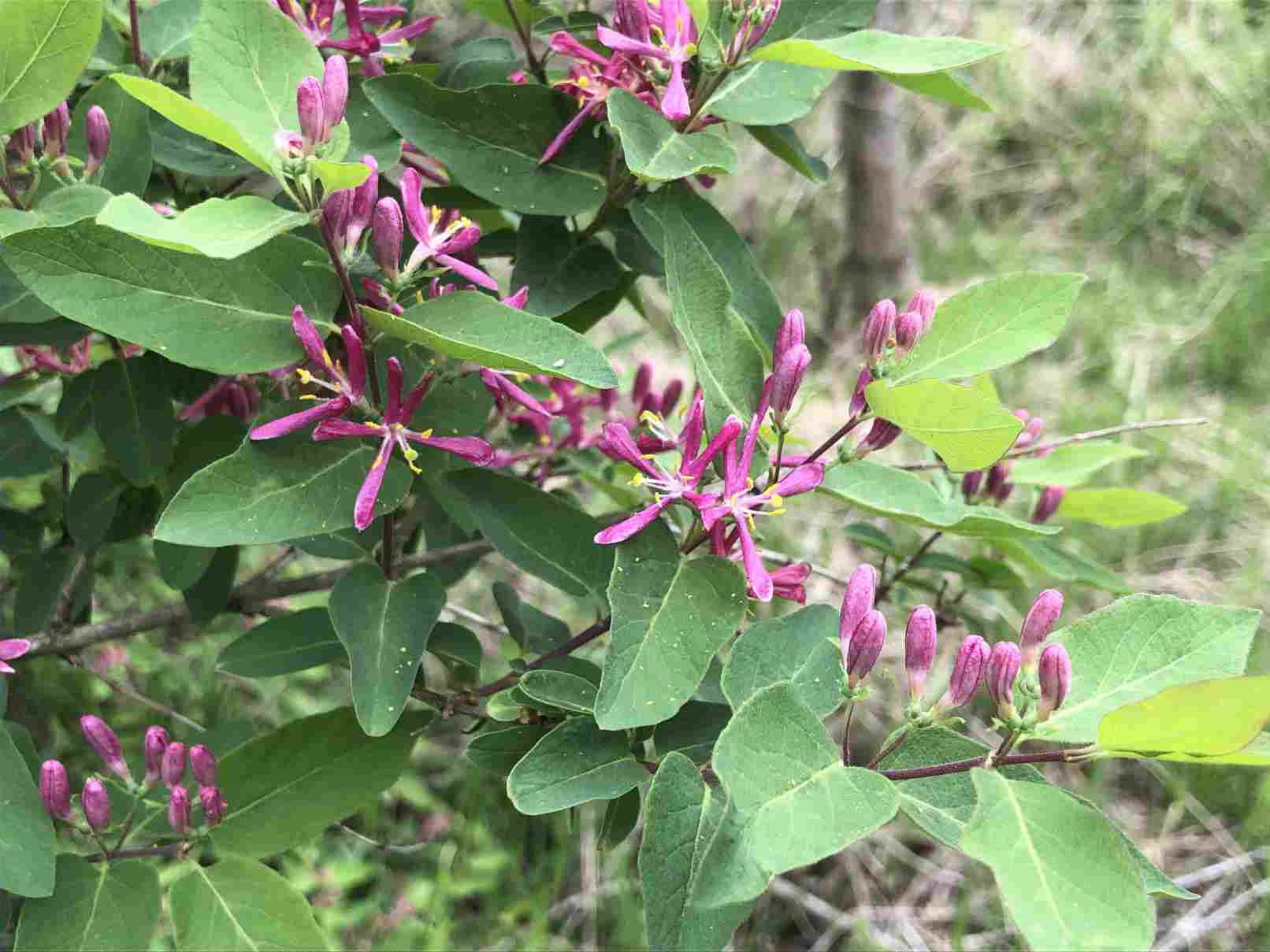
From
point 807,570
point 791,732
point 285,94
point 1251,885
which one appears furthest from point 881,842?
point 285,94

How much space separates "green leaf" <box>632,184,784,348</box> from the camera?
0.88 meters

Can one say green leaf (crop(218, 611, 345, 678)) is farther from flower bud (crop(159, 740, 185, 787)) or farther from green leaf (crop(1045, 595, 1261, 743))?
green leaf (crop(1045, 595, 1261, 743))

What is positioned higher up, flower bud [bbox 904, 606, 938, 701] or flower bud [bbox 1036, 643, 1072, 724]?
flower bud [bbox 1036, 643, 1072, 724]

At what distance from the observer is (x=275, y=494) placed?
79 cm

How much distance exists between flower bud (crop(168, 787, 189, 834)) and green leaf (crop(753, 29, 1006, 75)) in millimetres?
715

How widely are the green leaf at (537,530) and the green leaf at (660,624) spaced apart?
0.12 m

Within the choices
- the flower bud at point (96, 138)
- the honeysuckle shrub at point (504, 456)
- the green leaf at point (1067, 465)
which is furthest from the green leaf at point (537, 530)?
the green leaf at point (1067, 465)

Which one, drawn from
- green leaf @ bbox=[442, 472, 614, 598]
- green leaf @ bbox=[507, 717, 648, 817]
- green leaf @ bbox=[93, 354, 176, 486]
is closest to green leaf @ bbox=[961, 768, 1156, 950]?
green leaf @ bbox=[507, 717, 648, 817]

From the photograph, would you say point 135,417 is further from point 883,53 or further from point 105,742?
point 883,53

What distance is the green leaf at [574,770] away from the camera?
74 centimetres

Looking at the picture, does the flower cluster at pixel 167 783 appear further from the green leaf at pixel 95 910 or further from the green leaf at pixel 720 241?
the green leaf at pixel 720 241

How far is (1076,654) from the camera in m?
0.72

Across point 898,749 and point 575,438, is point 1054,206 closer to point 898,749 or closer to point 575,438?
point 575,438

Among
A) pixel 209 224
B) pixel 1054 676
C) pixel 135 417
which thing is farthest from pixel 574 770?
pixel 135 417
